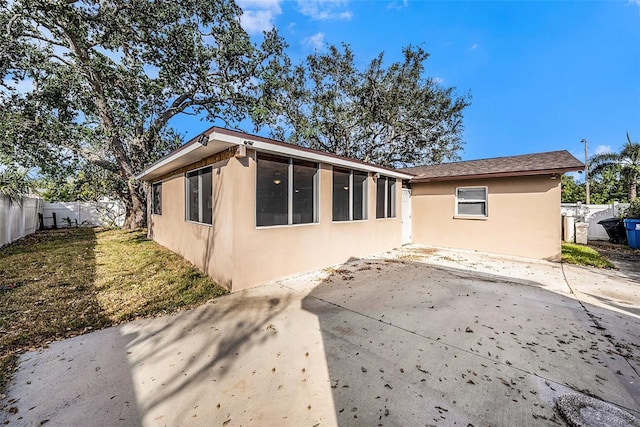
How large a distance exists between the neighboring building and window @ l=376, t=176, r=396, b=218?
1.36 metres

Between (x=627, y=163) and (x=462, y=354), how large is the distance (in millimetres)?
21113

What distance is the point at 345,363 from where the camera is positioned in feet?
8.42

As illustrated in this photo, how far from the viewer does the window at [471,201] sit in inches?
343

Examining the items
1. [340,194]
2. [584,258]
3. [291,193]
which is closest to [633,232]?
[584,258]

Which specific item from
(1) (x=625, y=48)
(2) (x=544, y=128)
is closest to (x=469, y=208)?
(1) (x=625, y=48)

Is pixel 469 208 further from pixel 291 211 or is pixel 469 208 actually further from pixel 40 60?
pixel 40 60

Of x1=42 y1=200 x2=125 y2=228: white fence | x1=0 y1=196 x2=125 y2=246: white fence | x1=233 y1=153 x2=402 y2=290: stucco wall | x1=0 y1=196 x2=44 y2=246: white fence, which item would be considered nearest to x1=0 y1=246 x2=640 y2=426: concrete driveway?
x1=233 y1=153 x2=402 y2=290: stucco wall

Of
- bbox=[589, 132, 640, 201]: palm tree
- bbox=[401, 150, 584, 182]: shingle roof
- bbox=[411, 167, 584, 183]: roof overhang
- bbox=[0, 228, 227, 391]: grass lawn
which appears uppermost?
bbox=[589, 132, 640, 201]: palm tree

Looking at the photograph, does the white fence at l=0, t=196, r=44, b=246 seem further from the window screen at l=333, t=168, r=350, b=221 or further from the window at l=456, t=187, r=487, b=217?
the window at l=456, t=187, r=487, b=217

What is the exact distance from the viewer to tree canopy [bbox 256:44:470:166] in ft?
49.8

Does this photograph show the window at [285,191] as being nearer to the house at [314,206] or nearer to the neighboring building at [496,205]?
the house at [314,206]

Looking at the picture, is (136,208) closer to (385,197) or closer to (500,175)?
(385,197)

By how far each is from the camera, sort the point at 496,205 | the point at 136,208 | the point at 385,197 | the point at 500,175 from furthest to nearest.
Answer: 1. the point at 136,208
2. the point at 385,197
3. the point at 496,205
4. the point at 500,175

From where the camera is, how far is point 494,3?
10.4 m
